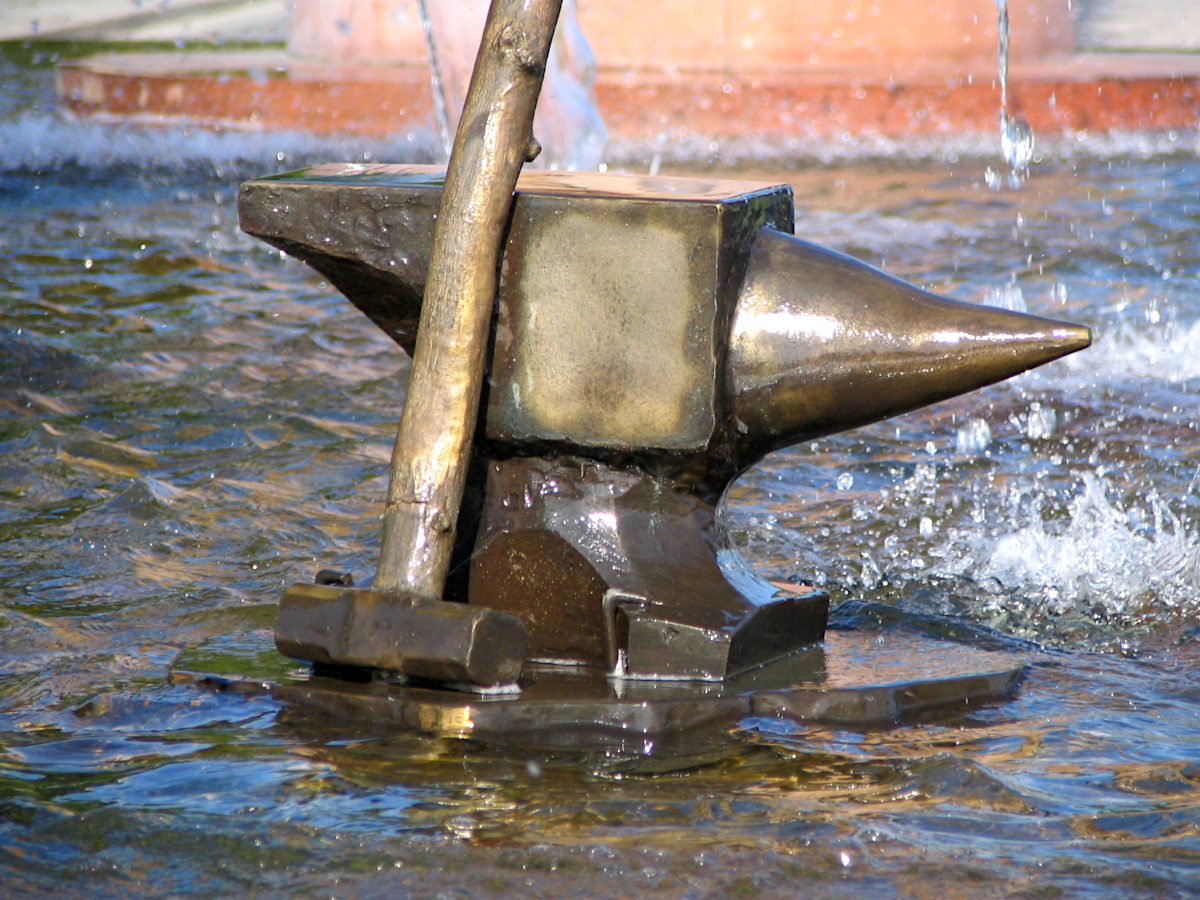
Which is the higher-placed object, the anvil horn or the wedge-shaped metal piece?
the anvil horn

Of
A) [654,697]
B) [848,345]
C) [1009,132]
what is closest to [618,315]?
[848,345]

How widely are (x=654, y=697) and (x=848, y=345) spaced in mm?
635

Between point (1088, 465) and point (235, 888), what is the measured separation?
9.80ft

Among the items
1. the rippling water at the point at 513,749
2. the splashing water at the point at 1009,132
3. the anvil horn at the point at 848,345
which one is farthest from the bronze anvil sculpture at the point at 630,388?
the splashing water at the point at 1009,132

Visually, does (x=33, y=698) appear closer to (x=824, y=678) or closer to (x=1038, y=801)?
(x=824, y=678)

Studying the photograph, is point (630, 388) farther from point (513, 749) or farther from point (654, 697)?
point (513, 749)

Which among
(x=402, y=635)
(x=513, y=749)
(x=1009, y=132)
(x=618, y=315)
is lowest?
(x=513, y=749)

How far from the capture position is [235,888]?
169cm

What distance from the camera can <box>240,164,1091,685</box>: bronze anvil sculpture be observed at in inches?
87.7

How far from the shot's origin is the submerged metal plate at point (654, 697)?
2150mm

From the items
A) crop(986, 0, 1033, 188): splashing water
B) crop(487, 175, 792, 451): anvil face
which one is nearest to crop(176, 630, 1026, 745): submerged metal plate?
crop(487, 175, 792, 451): anvil face

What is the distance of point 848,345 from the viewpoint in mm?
2268

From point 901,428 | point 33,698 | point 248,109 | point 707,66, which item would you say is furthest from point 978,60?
point 33,698

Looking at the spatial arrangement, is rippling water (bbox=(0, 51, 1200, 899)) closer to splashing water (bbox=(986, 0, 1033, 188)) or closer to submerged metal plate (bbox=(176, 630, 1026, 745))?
submerged metal plate (bbox=(176, 630, 1026, 745))
